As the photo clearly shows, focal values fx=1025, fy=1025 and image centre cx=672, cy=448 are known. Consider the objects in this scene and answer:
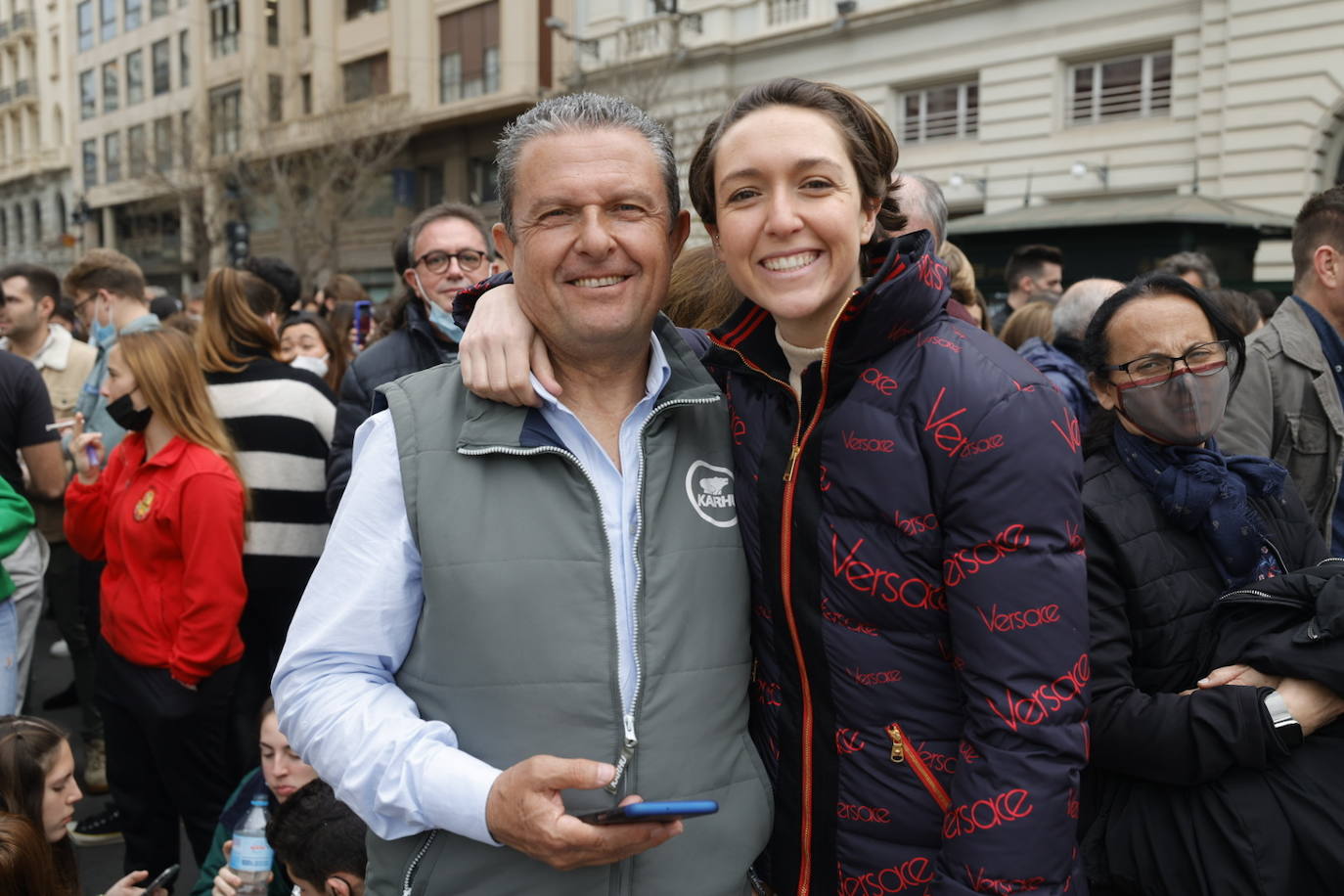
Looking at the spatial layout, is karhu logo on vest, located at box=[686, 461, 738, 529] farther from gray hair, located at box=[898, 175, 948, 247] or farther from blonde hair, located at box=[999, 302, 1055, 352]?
blonde hair, located at box=[999, 302, 1055, 352]

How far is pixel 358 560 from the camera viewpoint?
5.72ft

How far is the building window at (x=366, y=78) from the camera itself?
2945cm

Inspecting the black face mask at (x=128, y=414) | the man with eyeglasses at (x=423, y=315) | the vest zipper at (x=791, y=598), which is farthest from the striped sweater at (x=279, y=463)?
the vest zipper at (x=791, y=598)

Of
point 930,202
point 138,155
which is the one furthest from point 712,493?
point 138,155

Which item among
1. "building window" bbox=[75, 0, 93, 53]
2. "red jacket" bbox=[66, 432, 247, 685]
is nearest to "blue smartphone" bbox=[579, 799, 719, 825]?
"red jacket" bbox=[66, 432, 247, 685]

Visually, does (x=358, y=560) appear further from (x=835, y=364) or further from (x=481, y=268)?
(x=481, y=268)

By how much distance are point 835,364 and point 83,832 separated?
4.60 meters

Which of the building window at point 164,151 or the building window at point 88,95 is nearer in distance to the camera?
the building window at point 164,151

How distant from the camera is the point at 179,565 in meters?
3.62

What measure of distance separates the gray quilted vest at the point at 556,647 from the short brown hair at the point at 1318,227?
2.86 m

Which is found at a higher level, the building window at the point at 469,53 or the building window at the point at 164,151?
the building window at the point at 469,53

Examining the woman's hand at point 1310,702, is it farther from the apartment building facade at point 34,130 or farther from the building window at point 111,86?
the apartment building facade at point 34,130

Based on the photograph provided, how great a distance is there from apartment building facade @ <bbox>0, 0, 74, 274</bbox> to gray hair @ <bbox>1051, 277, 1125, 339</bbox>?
1985 inches

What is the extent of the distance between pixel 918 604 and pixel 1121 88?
59.5 feet
